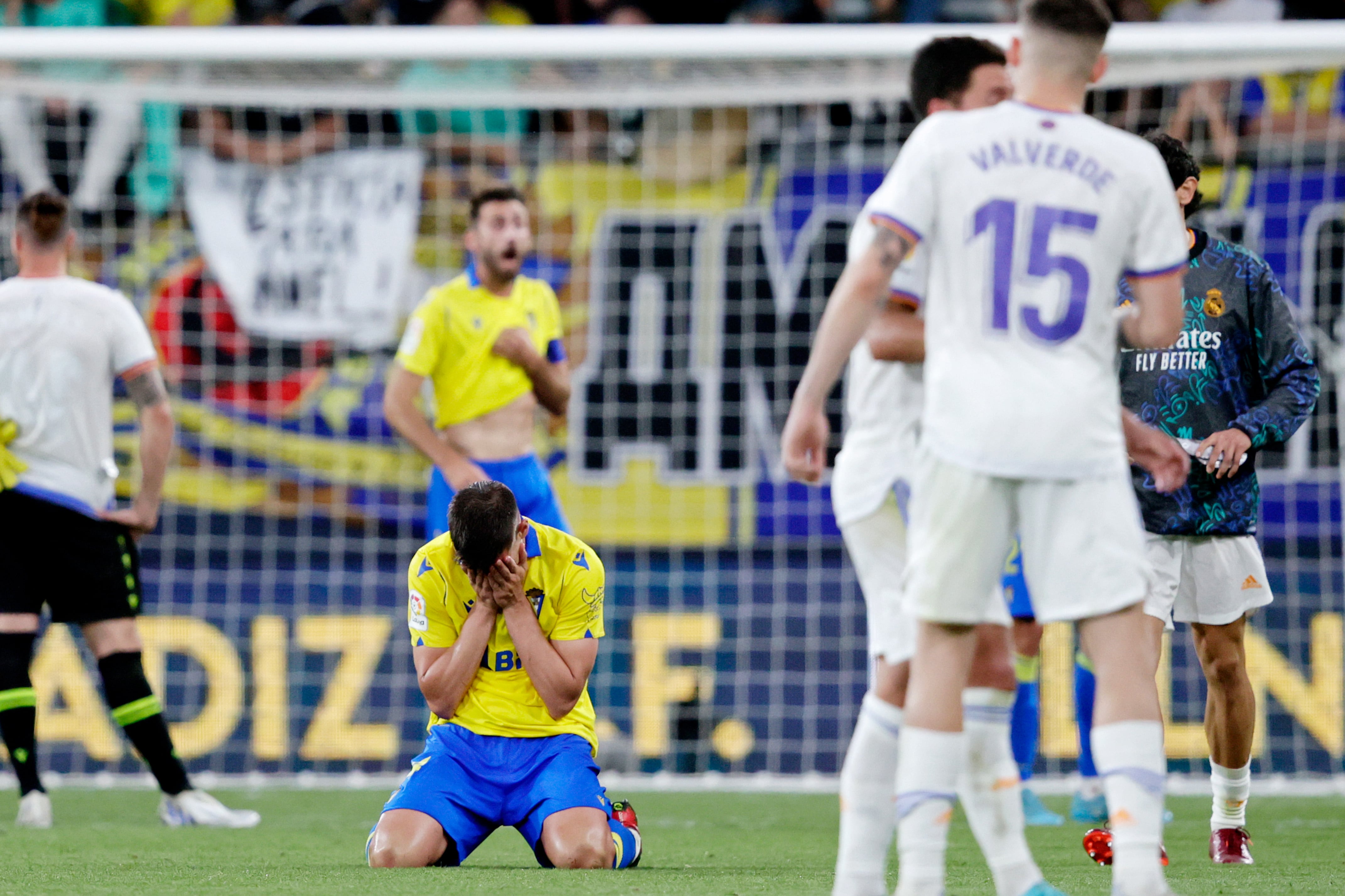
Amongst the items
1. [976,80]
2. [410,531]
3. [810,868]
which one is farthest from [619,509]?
[976,80]

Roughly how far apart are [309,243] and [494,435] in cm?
263

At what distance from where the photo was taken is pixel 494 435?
5895 mm

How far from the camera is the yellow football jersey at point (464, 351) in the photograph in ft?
19.3

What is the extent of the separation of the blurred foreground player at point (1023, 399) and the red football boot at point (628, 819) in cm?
146

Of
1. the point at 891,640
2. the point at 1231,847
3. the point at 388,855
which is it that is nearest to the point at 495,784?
the point at 388,855

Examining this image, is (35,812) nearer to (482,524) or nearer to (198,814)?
(198,814)

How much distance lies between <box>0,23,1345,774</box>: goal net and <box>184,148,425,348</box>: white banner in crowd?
0.05 feet

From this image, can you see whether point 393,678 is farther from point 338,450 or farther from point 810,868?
point 810,868

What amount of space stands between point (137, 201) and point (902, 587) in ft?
20.0

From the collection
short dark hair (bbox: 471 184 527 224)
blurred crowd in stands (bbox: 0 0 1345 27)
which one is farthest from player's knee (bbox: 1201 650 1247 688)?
blurred crowd in stands (bbox: 0 0 1345 27)

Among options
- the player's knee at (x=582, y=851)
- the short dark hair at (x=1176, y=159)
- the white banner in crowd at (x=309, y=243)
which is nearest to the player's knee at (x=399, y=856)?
the player's knee at (x=582, y=851)

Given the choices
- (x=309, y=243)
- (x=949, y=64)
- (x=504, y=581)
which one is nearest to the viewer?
(x=949, y=64)

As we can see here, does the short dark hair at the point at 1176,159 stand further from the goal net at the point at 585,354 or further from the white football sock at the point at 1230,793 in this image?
the goal net at the point at 585,354

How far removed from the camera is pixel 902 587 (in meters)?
2.98
